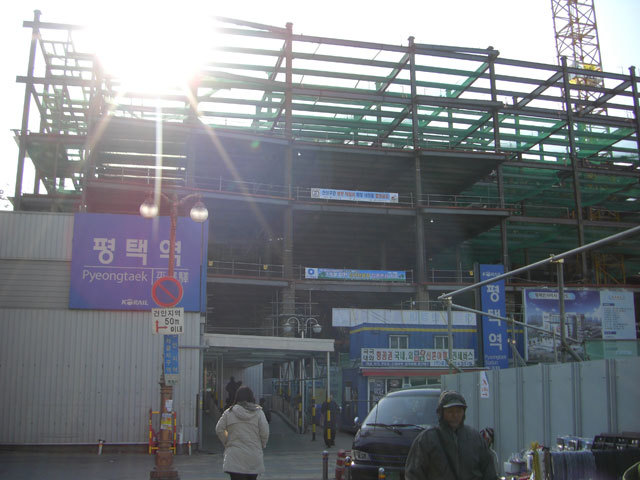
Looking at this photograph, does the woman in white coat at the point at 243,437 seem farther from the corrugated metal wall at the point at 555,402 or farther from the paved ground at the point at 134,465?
the paved ground at the point at 134,465

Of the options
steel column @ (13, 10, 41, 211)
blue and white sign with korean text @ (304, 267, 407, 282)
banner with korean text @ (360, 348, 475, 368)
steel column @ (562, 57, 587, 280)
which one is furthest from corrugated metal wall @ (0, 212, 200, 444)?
steel column @ (562, 57, 587, 280)

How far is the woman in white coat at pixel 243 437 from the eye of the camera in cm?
758

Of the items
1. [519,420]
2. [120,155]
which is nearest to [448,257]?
[120,155]

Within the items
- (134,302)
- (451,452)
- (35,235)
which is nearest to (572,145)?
(134,302)

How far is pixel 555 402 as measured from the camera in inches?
428

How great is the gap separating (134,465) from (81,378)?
4312 mm

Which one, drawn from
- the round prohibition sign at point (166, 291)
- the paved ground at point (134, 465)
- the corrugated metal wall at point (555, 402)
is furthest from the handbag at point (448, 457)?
the paved ground at point (134, 465)

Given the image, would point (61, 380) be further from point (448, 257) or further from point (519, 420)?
point (448, 257)

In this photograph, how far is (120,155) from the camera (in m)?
52.8

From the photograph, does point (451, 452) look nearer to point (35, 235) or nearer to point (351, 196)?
point (35, 235)

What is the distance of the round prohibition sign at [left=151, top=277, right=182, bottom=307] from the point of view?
13.4m

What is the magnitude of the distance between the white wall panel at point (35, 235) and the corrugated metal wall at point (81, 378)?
1.90 m

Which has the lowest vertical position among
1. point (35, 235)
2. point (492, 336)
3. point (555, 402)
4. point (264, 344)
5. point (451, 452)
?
point (555, 402)

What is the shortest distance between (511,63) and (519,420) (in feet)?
153
